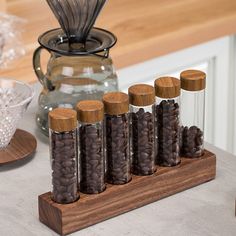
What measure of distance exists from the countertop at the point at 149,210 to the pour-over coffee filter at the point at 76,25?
0.22m

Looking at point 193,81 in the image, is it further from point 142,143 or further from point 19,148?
point 19,148

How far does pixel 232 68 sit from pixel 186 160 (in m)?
1.44

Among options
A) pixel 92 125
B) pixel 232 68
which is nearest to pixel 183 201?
pixel 92 125

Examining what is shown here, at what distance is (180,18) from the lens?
2529mm

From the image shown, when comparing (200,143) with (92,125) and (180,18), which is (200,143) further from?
(180,18)

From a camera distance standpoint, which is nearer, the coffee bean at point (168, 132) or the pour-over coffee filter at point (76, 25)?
the coffee bean at point (168, 132)

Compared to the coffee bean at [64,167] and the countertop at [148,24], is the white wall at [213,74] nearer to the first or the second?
the countertop at [148,24]

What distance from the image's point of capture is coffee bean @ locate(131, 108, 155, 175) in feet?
4.58

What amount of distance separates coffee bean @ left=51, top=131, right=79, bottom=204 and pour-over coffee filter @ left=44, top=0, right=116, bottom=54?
0.27 meters

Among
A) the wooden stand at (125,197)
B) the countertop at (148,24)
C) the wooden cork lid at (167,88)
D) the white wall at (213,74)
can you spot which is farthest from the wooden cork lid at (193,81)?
the white wall at (213,74)

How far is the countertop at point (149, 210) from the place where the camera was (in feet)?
4.41

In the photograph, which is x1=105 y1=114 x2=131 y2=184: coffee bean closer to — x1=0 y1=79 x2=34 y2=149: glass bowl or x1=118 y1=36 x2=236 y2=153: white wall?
x1=0 y1=79 x2=34 y2=149: glass bowl

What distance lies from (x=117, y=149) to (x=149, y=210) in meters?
0.12

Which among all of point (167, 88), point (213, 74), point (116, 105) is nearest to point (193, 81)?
point (167, 88)
